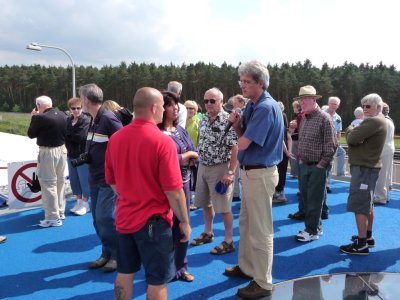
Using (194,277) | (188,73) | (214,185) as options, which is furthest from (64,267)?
(188,73)

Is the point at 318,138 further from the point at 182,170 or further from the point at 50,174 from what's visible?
the point at 50,174

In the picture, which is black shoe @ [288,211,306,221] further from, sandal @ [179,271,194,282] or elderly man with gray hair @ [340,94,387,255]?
sandal @ [179,271,194,282]

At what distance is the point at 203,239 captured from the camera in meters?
4.72

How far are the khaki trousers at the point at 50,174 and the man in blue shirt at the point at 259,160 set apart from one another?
3.38 m

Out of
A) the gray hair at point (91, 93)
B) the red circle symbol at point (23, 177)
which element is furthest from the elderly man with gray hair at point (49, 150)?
the gray hair at point (91, 93)

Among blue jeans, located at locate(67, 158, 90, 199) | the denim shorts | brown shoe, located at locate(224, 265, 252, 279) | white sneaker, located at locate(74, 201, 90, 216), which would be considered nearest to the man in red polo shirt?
brown shoe, located at locate(224, 265, 252, 279)

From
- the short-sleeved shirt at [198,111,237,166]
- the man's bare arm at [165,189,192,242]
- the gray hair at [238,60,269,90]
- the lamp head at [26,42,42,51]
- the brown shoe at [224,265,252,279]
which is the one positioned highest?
the lamp head at [26,42,42,51]

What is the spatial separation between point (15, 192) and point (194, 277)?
13.1 feet

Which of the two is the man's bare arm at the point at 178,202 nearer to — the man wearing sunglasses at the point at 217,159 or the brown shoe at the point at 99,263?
the man wearing sunglasses at the point at 217,159

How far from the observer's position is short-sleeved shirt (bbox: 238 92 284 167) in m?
3.05

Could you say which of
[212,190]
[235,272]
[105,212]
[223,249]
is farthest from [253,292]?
[105,212]

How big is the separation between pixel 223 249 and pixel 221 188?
80cm

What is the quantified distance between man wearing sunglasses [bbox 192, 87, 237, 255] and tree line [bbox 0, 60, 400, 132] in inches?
2140

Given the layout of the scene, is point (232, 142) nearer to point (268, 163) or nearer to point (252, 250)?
point (268, 163)
